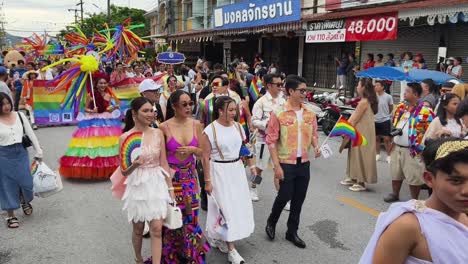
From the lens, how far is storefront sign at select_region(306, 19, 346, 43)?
14.2 meters

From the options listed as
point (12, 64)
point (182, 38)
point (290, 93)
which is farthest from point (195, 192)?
point (182, 38)

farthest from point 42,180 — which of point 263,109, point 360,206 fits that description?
point 360,206

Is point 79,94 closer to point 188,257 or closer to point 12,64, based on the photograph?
point 188,257

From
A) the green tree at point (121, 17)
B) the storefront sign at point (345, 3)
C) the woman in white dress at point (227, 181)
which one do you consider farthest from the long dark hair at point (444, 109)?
the green tree at point (121, 17)

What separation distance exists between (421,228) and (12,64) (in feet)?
57.8

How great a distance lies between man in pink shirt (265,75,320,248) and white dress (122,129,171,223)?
1.24 meters

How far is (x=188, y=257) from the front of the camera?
3789mm

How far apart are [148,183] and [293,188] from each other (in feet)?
5.32

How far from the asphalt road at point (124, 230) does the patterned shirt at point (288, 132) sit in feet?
3.26

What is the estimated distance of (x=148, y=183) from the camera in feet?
11.6

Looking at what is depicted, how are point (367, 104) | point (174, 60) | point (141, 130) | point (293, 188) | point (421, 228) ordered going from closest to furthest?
1. point (421, 228)
2. point (141, 130)
3. point (293, 188)
4. point (367, 104)
5. point (174, 60)

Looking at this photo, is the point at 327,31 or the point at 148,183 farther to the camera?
the point at 327,31

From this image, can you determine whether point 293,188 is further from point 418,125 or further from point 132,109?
point 418,125

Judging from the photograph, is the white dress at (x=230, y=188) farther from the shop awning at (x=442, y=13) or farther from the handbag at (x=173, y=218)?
the shop awning at (x=442, y=13)
